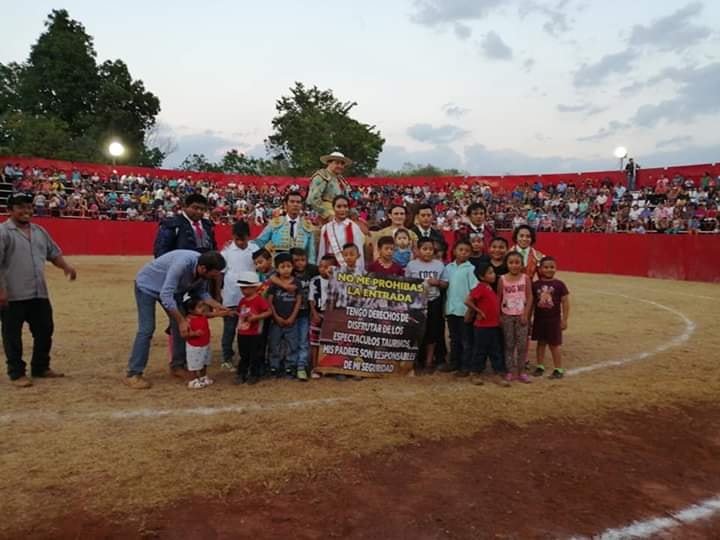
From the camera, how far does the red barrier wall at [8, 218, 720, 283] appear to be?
18016 mm

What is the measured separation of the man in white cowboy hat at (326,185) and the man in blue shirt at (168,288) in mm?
1996

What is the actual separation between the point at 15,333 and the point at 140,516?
10.9 ft

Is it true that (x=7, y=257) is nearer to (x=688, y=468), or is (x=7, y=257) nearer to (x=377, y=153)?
(x=688, y=468)

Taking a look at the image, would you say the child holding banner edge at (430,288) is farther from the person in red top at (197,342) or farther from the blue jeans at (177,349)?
the blue jeans at (177,349)

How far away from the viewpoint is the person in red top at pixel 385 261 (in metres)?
6.16

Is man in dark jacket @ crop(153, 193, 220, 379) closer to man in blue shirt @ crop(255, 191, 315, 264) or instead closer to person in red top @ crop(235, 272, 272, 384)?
person in red top @ crop(235, 272, 272, 384)

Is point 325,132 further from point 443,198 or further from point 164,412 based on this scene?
point 164,412

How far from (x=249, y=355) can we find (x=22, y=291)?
2294 mm

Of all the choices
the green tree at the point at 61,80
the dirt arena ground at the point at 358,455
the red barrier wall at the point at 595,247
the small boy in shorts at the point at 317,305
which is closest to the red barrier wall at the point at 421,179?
the red barrier wall at the point at 595,247

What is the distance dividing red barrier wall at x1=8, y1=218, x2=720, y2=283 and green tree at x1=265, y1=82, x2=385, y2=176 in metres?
29.6

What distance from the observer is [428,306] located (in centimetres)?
627

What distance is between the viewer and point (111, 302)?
36.5 ft

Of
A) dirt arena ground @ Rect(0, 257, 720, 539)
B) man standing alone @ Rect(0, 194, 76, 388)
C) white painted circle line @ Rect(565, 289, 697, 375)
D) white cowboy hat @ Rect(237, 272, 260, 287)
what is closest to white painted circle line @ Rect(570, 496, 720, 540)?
dirt arena ground @ Rect(0, 257, 720, 539)

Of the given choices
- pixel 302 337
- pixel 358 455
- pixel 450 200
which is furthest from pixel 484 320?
pixel 450 200
